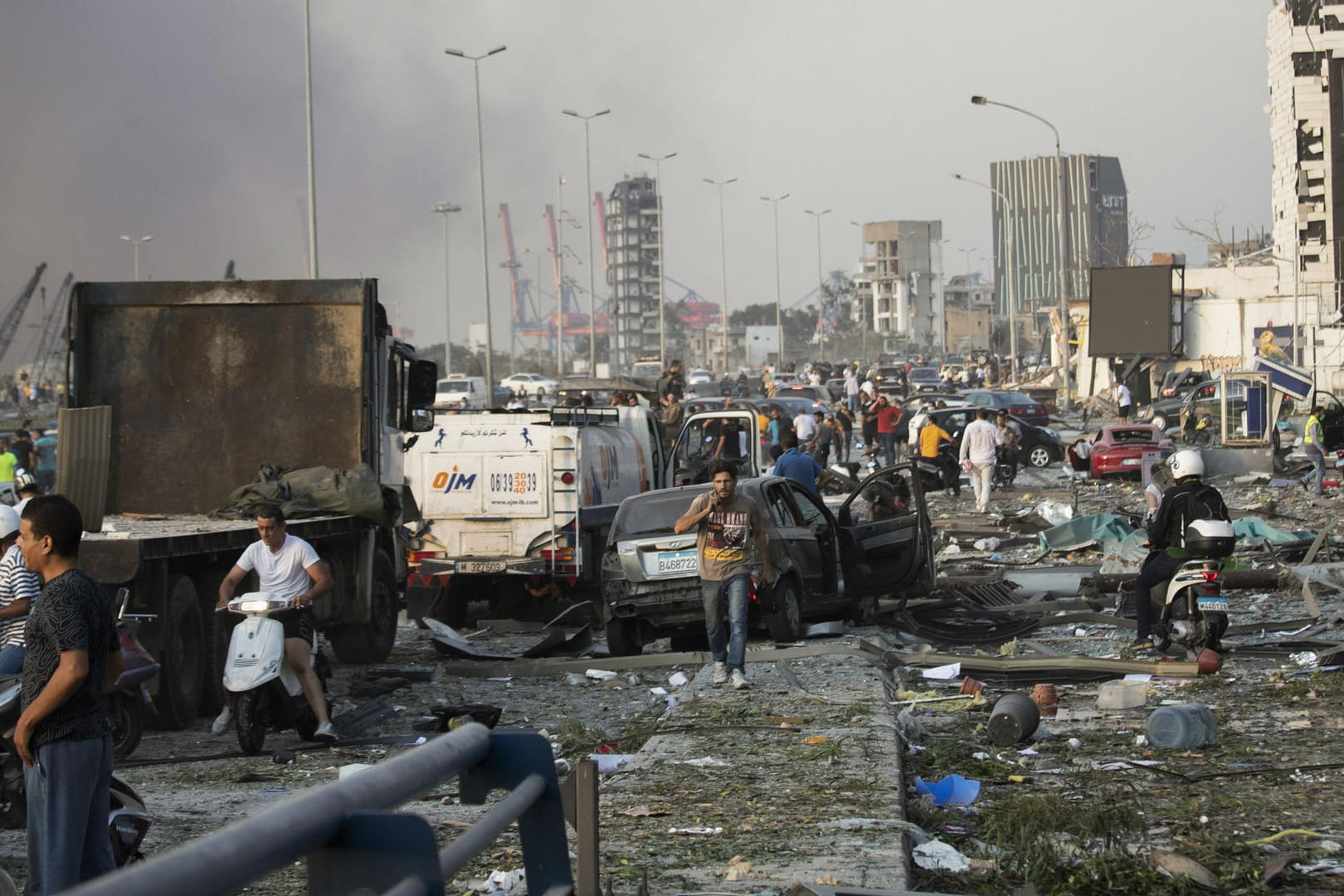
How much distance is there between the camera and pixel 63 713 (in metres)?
5.36

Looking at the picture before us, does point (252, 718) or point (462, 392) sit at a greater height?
point (462, 392)

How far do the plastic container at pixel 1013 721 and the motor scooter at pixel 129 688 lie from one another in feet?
15.5

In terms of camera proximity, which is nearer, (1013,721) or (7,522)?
(7,522)

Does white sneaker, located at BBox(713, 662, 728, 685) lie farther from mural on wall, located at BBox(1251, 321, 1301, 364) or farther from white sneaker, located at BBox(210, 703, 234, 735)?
mural on wall, located at BBox(1251, 321, 1301, 364)

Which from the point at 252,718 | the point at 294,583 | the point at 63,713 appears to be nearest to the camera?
the point at 63,713

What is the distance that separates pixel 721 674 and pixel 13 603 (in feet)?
15.9

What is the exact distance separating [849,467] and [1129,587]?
1276 cm

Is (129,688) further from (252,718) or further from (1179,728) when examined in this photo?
(1179,728)

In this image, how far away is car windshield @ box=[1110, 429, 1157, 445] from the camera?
31.2m

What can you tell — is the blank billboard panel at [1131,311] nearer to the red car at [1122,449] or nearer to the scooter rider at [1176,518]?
the red car at [1122,449]

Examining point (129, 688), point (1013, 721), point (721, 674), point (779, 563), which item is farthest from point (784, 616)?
point (129, 688)

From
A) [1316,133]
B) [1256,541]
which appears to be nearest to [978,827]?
[1256,541]

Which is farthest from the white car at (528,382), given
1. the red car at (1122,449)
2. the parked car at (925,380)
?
the red car at (1122,449)

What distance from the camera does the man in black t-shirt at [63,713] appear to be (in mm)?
5277
